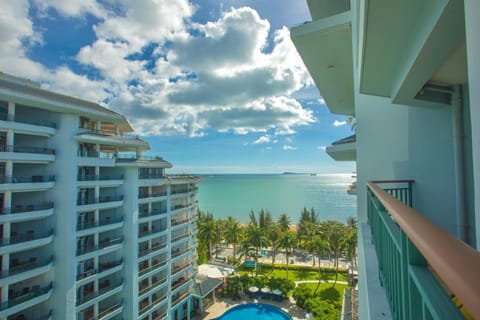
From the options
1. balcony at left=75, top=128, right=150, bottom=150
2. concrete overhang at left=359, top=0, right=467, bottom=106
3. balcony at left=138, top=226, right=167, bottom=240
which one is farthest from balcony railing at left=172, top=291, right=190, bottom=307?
concrete overhang at left=359, top=0, right=467, bottom=106

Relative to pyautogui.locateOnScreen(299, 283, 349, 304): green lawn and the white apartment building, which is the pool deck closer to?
the white apartment building

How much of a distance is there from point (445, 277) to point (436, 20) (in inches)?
88.0

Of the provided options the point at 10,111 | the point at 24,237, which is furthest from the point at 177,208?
the point at 10,111

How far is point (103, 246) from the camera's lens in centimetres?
1327

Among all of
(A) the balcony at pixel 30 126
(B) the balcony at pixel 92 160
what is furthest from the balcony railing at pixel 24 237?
(A) the balcony at pixel 30 126

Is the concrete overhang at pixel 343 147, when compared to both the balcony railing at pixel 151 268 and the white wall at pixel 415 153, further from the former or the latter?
the balcony railing at pixel 151 268

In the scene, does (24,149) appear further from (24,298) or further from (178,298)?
(178,298)

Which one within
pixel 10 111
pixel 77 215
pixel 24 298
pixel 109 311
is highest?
pixel 10 111

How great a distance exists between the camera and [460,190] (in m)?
3.70

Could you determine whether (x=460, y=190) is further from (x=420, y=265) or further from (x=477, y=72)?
(x=420, y=265)

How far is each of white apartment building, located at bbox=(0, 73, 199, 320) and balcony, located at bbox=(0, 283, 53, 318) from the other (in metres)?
0.04

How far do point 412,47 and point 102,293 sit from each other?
15807mm

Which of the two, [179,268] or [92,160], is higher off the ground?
[92,160]

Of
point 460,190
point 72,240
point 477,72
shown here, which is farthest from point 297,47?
point 72,240
